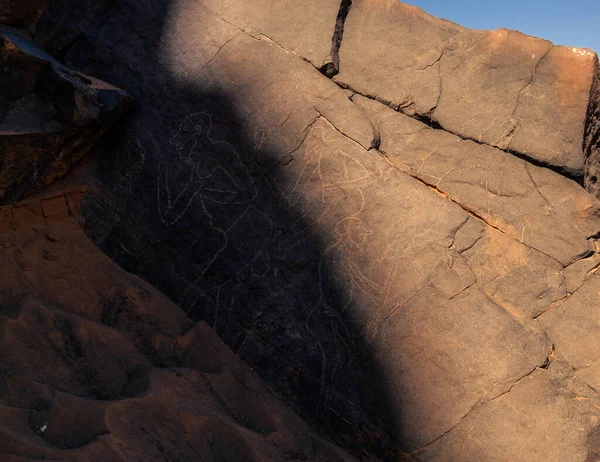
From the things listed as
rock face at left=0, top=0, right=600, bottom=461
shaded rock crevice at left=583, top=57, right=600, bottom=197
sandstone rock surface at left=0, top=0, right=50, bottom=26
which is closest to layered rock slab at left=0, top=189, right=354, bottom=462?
rock face at left=0, top=0, right=600, bottom=461

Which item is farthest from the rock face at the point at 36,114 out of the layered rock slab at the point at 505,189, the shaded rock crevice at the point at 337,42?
the layered rock slab at the point at 505,189

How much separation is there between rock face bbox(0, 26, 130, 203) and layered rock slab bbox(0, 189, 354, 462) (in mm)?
124

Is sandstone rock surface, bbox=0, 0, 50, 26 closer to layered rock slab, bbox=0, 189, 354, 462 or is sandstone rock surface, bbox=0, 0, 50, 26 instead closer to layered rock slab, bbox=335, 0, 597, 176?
layered rock slab, bbox=0, 189, 354, 462

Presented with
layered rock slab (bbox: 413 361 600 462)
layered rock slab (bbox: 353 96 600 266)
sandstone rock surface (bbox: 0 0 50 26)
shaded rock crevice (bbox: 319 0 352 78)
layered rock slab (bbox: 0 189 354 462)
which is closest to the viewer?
layered rock slab (bbox: 0 189 354 462)

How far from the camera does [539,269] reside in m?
2.29

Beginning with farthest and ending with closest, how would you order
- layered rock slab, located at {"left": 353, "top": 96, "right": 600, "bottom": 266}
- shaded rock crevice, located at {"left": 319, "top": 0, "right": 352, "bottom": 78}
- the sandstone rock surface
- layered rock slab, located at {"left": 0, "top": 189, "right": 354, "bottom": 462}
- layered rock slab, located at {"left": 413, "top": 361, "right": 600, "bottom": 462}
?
the sandstone rock surface < shaded rock crevice, located at {"left": 319, "top": 0, "right": 352, "bottom": 78} < layered rock slab, located at {"left": 353, "top": 96, "right": 600, "bottom": 266} < layered rock slab, located at {"left": 413, "top": 361, "right": 600, "bottom": 462} < layered rock slab, located at {"left": 0, "top": 189, "right": 354, "bottom": 462}

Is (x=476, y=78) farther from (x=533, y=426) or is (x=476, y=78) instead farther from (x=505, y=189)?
(x=533, y=426)

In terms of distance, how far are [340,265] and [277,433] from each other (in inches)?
26.1

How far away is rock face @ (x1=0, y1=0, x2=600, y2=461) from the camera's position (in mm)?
2137

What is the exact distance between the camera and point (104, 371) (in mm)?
2068

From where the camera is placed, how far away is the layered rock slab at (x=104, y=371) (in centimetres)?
175

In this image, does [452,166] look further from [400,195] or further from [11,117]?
[11,117]

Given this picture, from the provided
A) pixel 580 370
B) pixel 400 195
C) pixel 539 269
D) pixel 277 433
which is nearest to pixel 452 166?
pixel 400 195

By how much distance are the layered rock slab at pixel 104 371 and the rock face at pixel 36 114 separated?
124mm
